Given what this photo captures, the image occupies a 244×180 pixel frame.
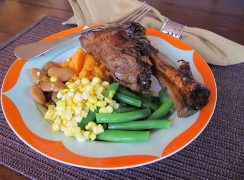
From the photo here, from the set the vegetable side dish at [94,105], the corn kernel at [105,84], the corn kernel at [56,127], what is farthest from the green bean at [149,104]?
the corn kernel at [56,127]

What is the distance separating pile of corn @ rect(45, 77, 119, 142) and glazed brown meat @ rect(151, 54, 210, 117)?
0.14 m

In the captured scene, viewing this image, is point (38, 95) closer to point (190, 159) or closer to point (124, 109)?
point (124, 109)

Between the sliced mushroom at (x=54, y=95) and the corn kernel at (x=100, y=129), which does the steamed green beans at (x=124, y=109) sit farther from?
the sliced mushroom at (x=54, y=95)

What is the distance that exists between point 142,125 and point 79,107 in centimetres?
15

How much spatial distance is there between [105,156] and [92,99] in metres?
0.16

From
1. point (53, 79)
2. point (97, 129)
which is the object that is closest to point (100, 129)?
point (97, 129)

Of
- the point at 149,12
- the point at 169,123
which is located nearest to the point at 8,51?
the point at 149,12

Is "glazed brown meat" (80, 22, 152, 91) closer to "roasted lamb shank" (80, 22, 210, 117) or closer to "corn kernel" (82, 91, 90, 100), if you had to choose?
"roasted lamb shank" (80, 22, 210, 117)

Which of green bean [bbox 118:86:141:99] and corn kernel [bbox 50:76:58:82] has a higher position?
green bean [bbox 118:86:141:99]

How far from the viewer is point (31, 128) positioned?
68 cm

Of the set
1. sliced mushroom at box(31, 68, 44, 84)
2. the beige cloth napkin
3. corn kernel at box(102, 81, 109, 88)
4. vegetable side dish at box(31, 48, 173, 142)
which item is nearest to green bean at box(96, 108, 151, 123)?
vegetable side dish at box(31, 48, 173, 142)

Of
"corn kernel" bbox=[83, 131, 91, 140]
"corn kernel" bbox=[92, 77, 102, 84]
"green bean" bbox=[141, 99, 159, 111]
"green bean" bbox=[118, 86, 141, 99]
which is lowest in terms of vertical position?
"corn kernel" bbox=[83, 131, 91, 140]

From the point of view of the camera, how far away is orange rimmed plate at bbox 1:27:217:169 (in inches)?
23.6

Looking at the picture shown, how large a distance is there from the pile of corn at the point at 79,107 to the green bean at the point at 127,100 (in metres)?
0.02
